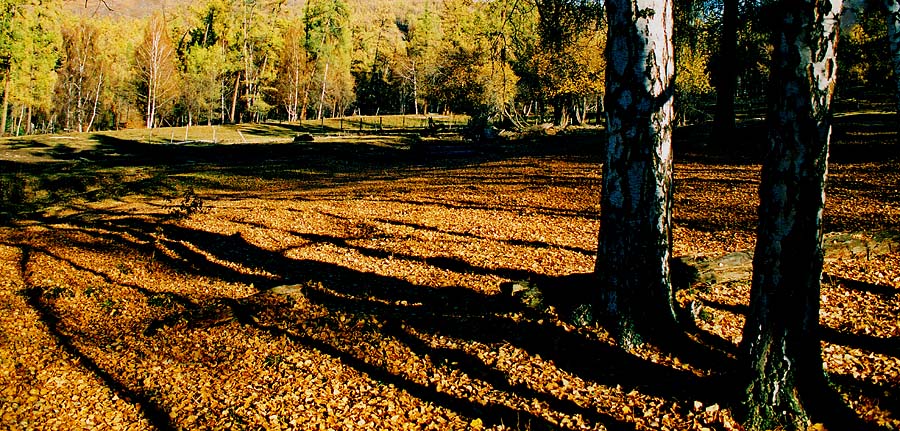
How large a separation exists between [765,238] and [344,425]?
3133 millimetres

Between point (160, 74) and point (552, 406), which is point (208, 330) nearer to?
point (552, 406)

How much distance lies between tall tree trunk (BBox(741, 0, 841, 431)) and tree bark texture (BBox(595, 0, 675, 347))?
4.09 feet

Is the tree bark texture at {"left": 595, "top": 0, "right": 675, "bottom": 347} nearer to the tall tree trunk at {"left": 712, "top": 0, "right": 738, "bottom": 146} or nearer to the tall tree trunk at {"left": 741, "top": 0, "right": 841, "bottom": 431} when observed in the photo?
the tall tree trunk at {"left": 741, "top": 0, "right": 841, "bottom": 431}

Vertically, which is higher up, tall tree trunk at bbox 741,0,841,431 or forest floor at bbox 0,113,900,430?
tall tree trunk at bbox 741,0,841,431

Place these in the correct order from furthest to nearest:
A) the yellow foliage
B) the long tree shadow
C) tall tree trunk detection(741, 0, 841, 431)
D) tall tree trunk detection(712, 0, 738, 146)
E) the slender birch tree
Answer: the slender birch tree
the yellow foliage
tall tree trunk detection(712, 0, 738, 146)
the long tree shadow
tall tree trunk detection(741, 0, 841, 431)

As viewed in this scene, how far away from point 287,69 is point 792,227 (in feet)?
230

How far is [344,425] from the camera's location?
4.11m

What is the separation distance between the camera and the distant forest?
33156 millimetres

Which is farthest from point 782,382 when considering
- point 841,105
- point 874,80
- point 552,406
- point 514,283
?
point 841,105

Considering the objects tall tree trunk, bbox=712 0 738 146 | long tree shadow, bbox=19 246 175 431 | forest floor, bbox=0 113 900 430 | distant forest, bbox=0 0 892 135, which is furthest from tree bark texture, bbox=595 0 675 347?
tall tree trunk, bbox=712 0 738 146

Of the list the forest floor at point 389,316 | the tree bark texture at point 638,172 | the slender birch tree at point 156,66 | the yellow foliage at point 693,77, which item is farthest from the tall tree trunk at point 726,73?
the slender birch tree at point 156,66

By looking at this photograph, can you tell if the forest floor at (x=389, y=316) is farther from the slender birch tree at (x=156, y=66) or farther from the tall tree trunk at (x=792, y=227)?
the slender birch tree at (x=156, y=66)

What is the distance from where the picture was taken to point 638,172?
4.58 m

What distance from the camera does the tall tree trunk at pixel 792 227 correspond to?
3.04m
